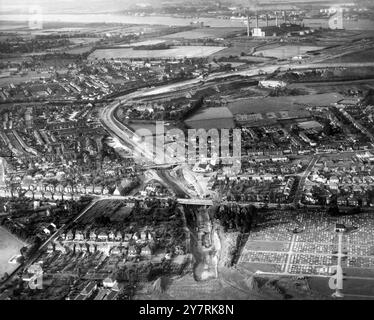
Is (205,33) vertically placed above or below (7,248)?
above

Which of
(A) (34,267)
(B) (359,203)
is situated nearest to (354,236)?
(B) (359,203)

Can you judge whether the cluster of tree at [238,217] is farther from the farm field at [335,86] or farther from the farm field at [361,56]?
the farm field at [361,56]

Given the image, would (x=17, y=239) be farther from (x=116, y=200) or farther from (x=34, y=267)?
(x=116, y=200)

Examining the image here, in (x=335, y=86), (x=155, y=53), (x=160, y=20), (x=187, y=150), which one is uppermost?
(x=160, y=20)

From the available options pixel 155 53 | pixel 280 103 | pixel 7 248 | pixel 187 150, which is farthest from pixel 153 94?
pixel 7 248

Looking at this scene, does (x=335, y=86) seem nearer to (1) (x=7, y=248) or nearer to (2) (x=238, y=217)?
(2) (x=238, y=217)

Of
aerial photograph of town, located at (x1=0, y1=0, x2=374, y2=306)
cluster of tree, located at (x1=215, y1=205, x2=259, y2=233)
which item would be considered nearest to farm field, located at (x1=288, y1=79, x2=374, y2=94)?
aerial photograph of town, located at (x1=0, y1=0, x2=374, y2=306)

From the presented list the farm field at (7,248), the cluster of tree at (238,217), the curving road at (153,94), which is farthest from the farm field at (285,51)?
the farm field at (7,248)
